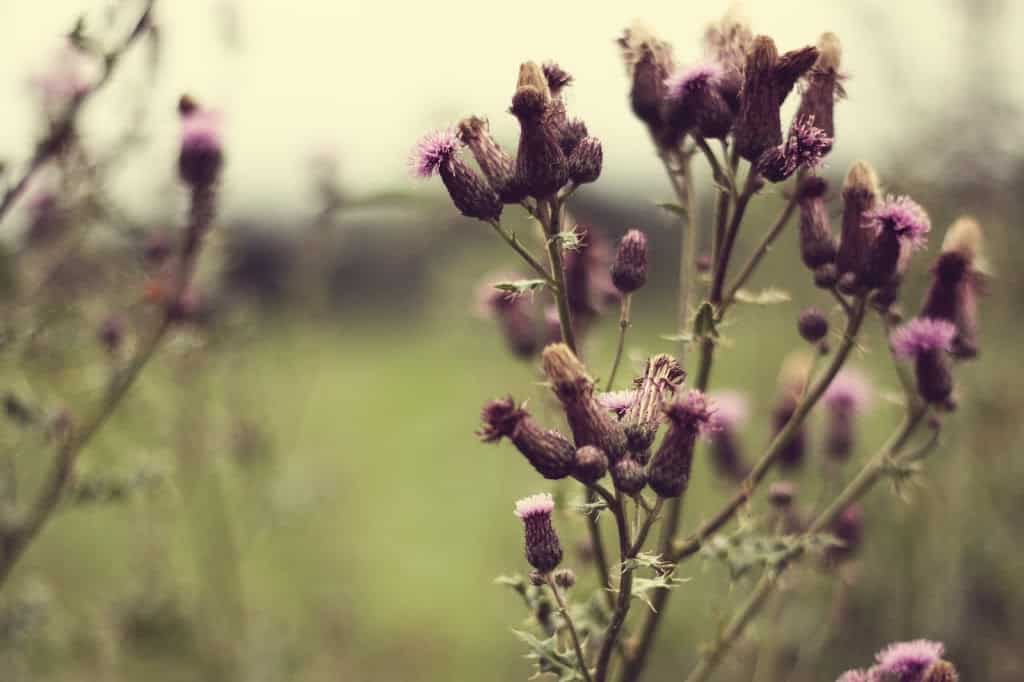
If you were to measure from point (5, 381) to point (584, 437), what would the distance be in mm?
1865

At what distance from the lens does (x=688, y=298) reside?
1.87m

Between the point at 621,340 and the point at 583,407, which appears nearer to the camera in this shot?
the point at 583,407

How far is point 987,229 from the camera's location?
13.6 feet

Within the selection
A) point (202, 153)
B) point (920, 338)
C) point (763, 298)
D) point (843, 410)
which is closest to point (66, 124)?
point (202, 153)

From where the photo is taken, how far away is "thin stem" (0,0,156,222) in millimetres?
1854

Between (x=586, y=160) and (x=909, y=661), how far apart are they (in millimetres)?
885

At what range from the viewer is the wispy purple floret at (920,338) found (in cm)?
195

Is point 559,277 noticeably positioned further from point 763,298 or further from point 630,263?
point 763,298

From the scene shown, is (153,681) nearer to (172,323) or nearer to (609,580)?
(172,323)

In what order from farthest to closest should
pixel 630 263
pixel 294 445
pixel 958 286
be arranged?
pixel 294 445 < pixel 958 286 < pixel 630 263

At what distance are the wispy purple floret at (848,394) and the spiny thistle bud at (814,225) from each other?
2.97ft

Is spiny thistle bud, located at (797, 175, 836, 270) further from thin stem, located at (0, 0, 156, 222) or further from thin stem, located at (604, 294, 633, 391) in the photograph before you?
thin stem, located at (0, 0, 156, 222)

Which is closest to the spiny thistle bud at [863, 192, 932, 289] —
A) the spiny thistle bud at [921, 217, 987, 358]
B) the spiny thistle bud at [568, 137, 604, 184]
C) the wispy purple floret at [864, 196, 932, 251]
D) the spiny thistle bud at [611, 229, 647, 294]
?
the wispy purple floret at [864, 196, 932, 251]

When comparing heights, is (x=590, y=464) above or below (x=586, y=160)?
below
